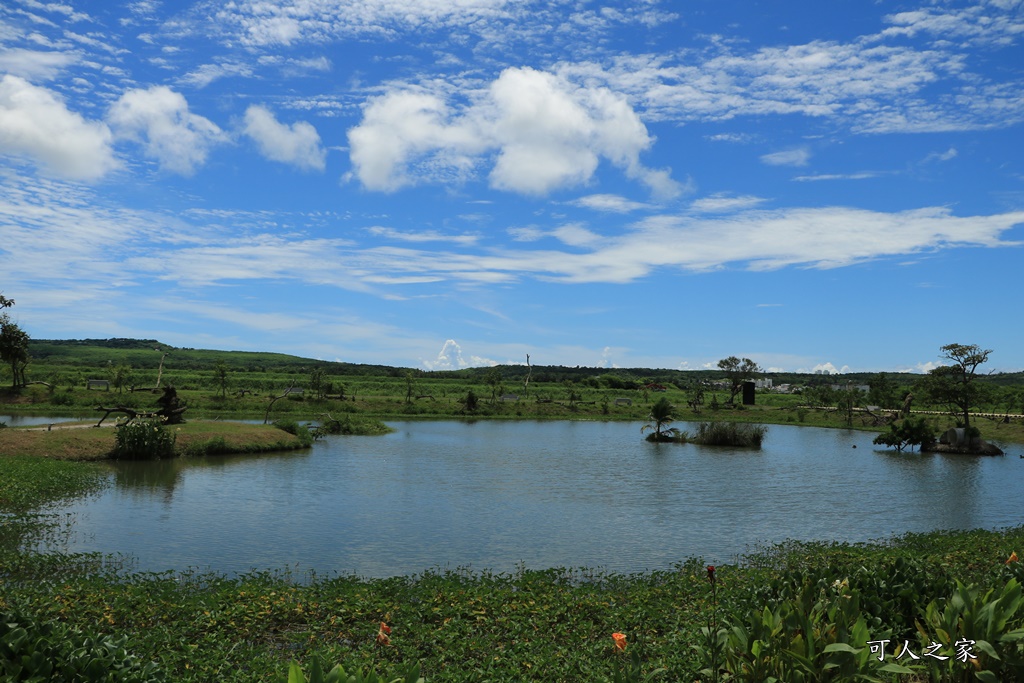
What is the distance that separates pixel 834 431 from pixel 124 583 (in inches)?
2609

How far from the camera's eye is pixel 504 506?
2441 cm

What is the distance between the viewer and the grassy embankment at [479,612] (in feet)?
28.1

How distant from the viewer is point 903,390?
88.3 m

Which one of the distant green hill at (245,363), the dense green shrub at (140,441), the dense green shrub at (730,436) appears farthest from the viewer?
the distant green hill at (245,363)

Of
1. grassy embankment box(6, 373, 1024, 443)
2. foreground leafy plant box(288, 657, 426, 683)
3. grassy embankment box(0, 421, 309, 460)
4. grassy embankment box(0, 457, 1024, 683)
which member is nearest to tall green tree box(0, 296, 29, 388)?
grassy embankment box(6, 373, 1024, 443)

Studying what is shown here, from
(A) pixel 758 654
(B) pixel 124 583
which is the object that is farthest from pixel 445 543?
(A) pixel 758 654

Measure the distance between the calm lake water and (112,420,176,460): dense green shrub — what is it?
1208 mm

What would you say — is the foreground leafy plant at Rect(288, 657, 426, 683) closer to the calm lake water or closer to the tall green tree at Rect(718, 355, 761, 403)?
the calm lake water

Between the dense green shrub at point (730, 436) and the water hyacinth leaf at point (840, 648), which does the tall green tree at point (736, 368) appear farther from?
the water hyacinth leaf at point (840, 648)

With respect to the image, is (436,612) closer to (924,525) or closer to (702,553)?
(702,553)

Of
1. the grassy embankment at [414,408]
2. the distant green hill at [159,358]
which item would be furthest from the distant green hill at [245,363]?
the grassy embankment at [414,408]

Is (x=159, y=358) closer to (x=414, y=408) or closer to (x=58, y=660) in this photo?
(x=414, y=408)

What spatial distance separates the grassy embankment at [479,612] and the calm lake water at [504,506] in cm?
221

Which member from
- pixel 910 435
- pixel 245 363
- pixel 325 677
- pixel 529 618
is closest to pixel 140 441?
pixel 529 618
